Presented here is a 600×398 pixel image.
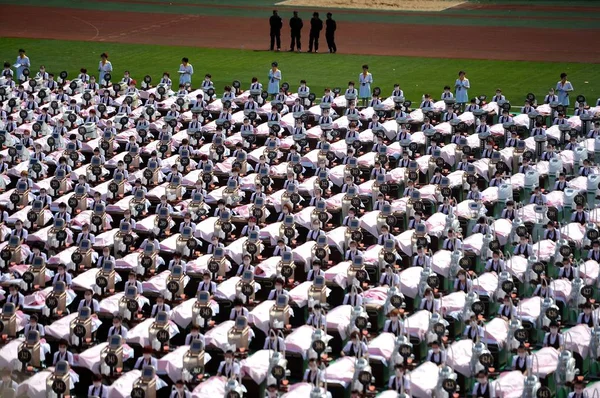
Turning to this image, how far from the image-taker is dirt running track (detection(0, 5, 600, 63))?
216 ft

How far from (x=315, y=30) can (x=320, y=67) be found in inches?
149

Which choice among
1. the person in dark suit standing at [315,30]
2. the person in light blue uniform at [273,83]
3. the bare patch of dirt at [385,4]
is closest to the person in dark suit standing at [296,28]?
the person in dark suit standing at [315,30]

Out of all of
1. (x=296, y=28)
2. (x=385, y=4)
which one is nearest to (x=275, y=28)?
(x=296, y=28)

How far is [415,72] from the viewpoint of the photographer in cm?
6166

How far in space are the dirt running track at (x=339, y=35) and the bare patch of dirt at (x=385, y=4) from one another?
234 inches

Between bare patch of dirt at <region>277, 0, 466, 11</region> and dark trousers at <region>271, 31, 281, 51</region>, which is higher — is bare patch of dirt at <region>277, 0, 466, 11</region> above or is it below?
above

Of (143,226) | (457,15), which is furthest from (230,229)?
(457,15)

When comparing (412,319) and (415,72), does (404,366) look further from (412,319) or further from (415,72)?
(415,72)

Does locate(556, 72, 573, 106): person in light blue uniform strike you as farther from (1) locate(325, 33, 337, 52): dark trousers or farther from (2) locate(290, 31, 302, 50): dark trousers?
(2) locate(290, 31, 302, 50): dark trousers

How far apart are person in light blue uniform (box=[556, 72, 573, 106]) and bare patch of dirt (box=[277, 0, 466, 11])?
28720 mm

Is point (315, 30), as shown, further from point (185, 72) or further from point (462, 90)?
point (462, 90)

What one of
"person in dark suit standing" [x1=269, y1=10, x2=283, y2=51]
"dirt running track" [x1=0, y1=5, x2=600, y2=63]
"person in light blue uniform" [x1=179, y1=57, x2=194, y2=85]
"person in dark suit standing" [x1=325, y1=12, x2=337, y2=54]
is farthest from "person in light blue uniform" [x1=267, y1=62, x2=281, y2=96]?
"dirt running track" [x1=0, y1=5, x2=600, y2=63]

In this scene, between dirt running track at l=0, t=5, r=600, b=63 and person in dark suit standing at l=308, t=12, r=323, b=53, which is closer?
person in dark suit standing at l=308, t=12, r=323, b=53

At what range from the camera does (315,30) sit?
66.0m
